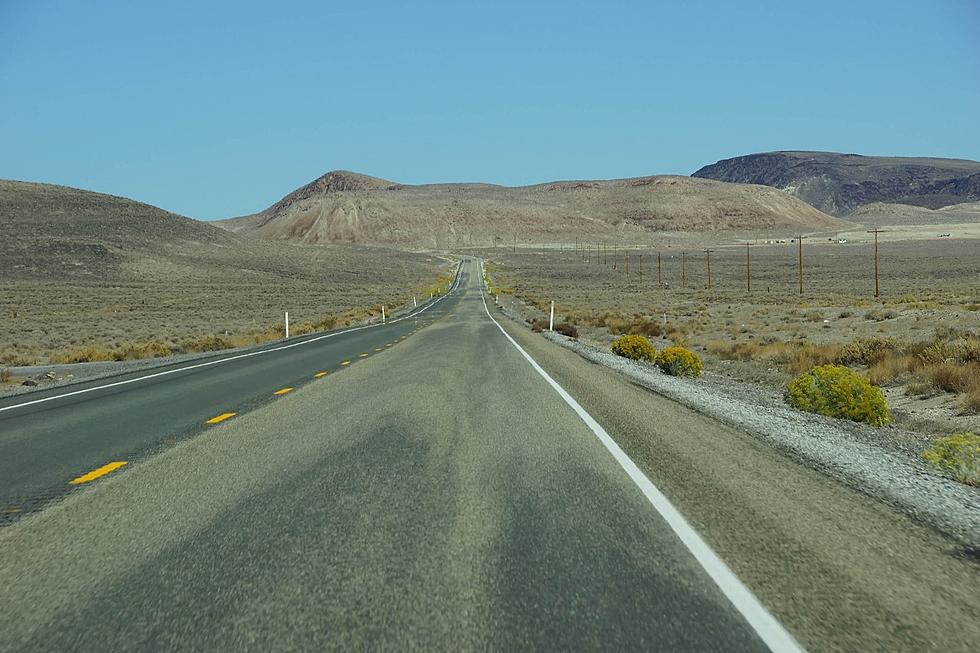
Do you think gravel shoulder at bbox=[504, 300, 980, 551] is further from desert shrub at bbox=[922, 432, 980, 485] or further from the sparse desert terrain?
the sparse desert terrain

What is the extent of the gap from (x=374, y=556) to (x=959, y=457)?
5752 mm

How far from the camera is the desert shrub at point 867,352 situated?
2153 cm

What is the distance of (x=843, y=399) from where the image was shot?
12688 millimetres

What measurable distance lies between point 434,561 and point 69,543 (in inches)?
95.3

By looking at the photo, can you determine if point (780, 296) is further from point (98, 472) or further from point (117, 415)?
point (98, 472)

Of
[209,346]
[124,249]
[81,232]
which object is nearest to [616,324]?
[209,346]

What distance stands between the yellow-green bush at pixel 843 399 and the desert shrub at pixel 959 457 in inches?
146

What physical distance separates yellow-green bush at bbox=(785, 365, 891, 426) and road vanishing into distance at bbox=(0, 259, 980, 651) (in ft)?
9.62

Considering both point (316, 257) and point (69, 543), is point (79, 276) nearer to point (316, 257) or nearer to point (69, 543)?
point (316, 257)

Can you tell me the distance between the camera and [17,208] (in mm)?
121688

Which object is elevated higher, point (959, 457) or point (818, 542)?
point (818, 542)

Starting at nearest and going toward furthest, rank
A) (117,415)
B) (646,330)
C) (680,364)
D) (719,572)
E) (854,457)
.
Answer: (719,572) < (854,457) < (117,415) < (680,364) < (646,330)

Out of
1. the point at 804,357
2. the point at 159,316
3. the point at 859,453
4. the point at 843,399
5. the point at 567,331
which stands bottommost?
the point at 159,316

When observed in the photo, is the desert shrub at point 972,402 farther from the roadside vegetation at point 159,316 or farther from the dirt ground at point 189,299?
the dirt ground at point 189,299
